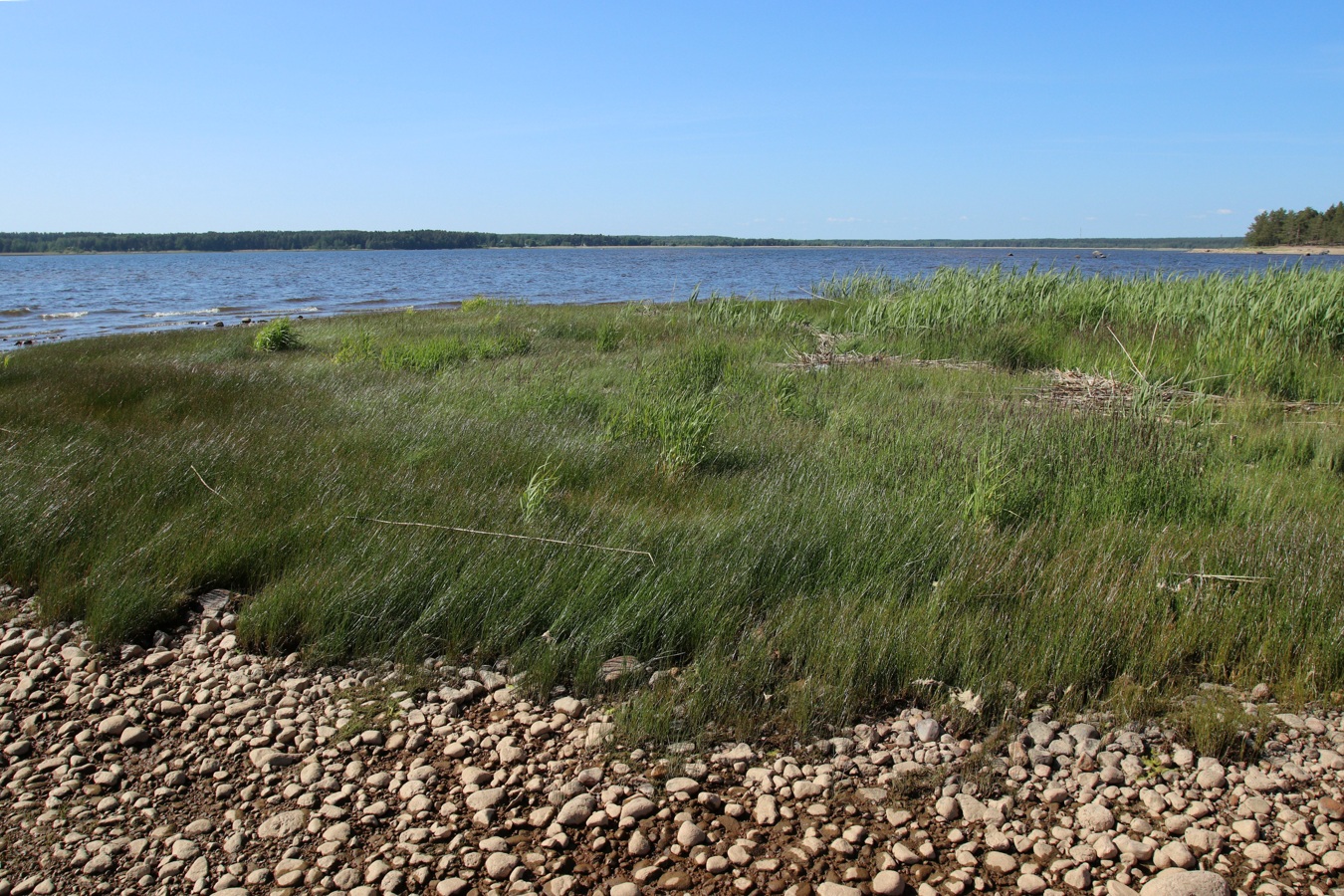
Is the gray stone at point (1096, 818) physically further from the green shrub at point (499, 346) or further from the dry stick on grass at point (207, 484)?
the green shrub at point (499, 346)

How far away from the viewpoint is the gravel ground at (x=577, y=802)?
2.45 meters

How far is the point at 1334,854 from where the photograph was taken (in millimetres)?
2467

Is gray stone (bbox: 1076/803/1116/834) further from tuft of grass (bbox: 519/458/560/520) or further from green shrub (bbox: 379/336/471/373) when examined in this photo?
green shrub (bbox: 379/336/471/373)

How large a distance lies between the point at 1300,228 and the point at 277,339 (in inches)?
3984

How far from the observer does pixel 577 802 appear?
Result: 8.95 ft

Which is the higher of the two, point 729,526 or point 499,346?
point 499,346

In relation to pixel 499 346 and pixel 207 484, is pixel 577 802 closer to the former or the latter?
pixel 207 484

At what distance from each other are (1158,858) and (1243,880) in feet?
0.71

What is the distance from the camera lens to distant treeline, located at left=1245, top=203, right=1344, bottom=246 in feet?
252

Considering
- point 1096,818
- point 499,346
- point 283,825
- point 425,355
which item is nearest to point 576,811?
point 283,825

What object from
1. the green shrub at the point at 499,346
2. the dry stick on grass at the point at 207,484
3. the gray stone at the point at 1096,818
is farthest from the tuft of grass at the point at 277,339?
the gray stone at the point at 1096,818

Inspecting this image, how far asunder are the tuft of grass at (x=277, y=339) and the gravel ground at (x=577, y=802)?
38.7 ft

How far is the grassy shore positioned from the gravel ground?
277 mm

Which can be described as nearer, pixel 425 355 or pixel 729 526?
pixel 729 526
